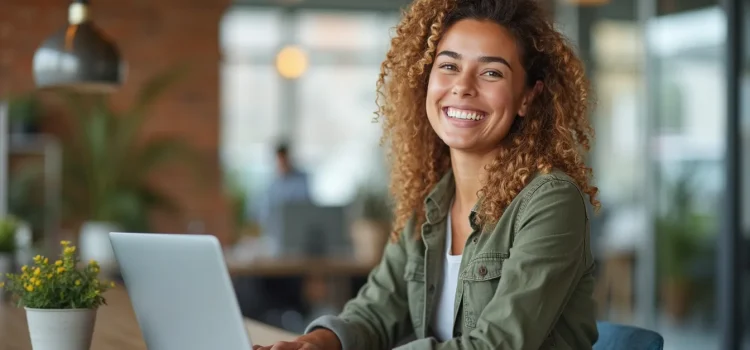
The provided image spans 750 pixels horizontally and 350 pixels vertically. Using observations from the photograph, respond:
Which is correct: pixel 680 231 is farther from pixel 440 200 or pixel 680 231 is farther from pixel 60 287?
pixel 60 287

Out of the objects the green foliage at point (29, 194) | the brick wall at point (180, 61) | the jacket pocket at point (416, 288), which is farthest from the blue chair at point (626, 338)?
the brick wall at point (180, 61)

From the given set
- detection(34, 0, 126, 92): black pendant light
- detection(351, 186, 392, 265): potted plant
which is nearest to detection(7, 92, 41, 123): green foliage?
detection(351, 186, 392, 265): potted plant

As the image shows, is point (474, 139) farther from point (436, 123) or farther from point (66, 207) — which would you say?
point (66, 207)

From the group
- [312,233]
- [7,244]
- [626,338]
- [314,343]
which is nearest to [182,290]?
[314,343]

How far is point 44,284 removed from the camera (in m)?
1.90

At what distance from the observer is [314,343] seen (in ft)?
6.74

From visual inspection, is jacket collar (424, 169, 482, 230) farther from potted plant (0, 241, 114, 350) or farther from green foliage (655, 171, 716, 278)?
green foliage (655, 171, 716, 278)

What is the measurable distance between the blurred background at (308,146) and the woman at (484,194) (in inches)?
11.2

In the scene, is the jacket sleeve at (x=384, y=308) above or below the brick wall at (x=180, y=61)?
below

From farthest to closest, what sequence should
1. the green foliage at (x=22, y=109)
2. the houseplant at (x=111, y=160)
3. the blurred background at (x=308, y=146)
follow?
the houseplant at (x=111, y=160), the green foliage at (x=22, y=109), the blurred background at (x=308, y=146)

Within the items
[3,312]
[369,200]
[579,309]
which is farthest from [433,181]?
[369,200]

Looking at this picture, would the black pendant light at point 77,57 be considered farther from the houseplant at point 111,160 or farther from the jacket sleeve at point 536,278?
the houseplant at point 111,160

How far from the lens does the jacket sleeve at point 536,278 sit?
175 centimetres

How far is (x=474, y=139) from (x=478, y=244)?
0.20m
